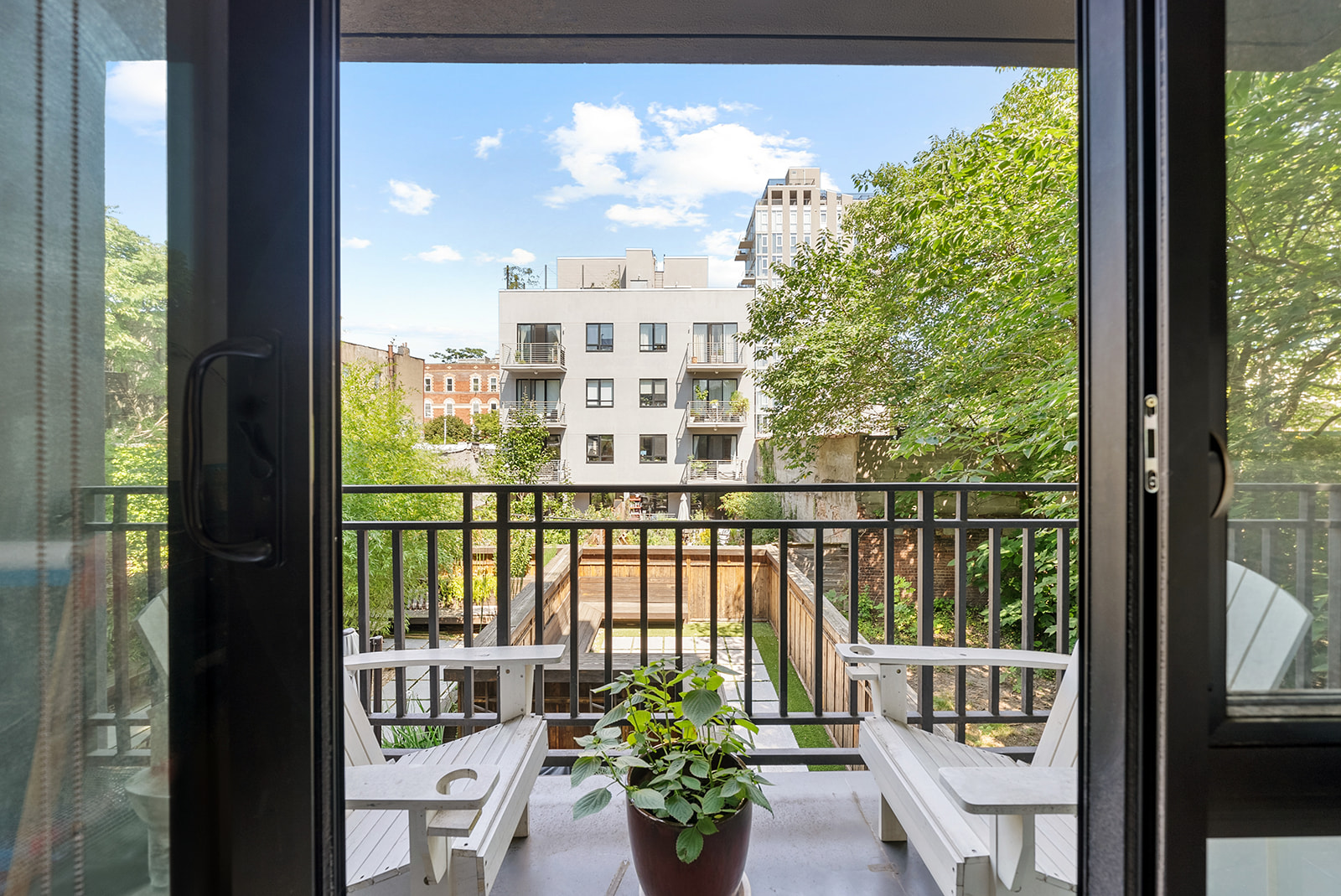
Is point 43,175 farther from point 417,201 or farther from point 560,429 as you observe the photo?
point 417,201

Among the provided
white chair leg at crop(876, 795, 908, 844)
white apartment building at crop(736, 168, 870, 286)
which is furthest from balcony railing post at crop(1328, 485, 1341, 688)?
white apartment building at crop(736, 168, 870, 286)

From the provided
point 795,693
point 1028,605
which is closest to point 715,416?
point 795,693

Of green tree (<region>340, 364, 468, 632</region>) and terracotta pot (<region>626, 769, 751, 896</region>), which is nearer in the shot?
terracotta pot (<region>626, 769, 751, 896</region>)

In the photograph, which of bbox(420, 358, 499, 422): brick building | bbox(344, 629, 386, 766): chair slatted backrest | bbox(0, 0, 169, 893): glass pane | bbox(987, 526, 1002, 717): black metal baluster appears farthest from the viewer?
bbox(420, 358, 499, 422): brick building

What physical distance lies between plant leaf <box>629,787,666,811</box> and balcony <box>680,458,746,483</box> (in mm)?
14590

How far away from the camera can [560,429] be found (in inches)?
663

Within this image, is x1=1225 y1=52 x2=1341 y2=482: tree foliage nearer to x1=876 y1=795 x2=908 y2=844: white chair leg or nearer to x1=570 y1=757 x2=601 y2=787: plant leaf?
x1=570 y1=757 x2=601 y2=787: plant leaf

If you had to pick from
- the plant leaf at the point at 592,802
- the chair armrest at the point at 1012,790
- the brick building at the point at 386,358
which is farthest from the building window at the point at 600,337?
the chair armrest at the point at 1012,790

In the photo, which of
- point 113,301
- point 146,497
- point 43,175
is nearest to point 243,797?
point 146,497

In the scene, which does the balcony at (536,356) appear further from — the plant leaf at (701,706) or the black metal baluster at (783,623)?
the plant leaf at (701,706)

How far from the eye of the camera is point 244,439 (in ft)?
2.23

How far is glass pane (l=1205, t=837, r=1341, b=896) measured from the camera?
69cm

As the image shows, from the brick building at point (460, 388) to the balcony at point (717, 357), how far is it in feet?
18.9

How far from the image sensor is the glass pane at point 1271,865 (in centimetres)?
69
